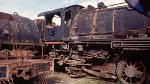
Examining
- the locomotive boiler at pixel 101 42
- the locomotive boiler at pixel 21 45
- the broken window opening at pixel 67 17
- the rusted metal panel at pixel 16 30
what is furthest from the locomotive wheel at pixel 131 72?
the rusted metal panel at pixel 16 30

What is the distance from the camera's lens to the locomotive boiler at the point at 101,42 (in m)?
8.15

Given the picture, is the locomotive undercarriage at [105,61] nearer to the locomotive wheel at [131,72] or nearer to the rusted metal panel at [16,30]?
the locomotive wheel at [131,72]

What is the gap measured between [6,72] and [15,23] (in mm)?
6183

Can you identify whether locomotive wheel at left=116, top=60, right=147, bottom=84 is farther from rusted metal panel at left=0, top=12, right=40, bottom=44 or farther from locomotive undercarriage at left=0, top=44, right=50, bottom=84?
rusted metal panel at left=0, top=12, right=40, bottom=44

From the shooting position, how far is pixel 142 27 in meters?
8.71

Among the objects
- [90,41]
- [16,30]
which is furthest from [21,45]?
[90,41]

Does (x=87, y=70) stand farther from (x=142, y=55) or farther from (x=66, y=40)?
(x=142, y=55)

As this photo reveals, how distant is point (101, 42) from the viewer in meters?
9.66

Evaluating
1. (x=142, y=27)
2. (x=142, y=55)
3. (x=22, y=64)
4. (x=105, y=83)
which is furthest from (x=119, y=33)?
(x=22, y=64)

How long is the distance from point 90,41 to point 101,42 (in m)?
0.72

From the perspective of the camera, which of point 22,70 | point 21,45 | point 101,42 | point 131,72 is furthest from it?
point 21,45

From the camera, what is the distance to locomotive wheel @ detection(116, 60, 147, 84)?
26.2 ft

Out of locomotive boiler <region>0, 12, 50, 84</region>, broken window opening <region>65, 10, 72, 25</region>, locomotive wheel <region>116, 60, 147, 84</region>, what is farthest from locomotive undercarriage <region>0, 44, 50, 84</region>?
broken window opening <region>65, 10, 72, 25</region>

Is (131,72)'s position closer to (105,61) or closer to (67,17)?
(105,61)
